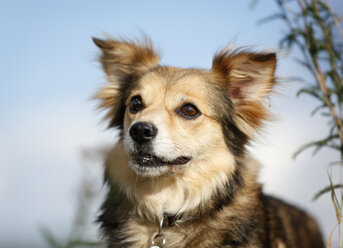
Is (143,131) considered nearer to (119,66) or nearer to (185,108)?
(185,108)

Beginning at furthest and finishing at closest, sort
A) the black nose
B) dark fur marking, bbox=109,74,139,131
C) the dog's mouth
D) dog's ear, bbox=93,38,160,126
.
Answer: dog's ear, bbox=93,38,160,126 → dark fur marking, bbox=109,74,139,131 → the dog's mouth → the black nose

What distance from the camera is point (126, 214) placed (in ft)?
10.5

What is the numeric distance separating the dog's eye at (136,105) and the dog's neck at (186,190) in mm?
542

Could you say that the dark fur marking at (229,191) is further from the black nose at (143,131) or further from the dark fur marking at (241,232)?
the black nose at (143,131)

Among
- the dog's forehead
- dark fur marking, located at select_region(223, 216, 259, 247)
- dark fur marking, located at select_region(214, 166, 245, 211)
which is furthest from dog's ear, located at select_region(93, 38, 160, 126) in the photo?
dark fur marking, located at select_region(223, 216, 259, 247)

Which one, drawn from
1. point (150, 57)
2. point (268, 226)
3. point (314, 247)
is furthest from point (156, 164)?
point (314, 247)

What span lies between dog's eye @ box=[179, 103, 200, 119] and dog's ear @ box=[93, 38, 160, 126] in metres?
0.74

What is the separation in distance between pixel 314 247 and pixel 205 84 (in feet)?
7.28

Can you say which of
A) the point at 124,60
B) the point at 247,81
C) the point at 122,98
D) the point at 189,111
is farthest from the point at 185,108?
the point at 124,60

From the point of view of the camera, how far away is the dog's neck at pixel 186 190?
3.13 metres

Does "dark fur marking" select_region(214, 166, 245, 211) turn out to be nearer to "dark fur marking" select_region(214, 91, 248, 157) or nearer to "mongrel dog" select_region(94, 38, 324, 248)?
"mongrel dog" select_region(94, 38, 324, 248)

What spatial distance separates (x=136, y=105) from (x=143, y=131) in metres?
0.57

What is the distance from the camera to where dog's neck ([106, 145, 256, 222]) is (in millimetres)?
3126

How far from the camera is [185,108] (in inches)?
125
